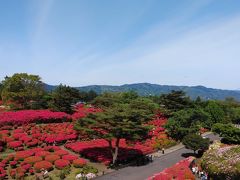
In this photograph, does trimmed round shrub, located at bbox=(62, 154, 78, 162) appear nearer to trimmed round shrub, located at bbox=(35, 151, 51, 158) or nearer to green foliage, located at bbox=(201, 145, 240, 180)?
trimmed round shrub, located at bbox=(35, 151, 51, 158)

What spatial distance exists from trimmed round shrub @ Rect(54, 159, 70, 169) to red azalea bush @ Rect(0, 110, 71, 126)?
18.6 metres

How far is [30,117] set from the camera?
53.2 m

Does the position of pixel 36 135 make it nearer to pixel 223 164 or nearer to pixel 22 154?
pixel 22 154

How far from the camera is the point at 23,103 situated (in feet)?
221

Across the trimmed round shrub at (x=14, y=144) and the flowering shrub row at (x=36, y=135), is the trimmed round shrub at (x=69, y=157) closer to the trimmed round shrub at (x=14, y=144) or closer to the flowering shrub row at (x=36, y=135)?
the flowering shrub row at (x=36, y=135)

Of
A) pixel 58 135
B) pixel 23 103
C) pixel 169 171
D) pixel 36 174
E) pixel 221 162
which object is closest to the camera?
pixel 221 162

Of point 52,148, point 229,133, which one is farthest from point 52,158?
point 229,133

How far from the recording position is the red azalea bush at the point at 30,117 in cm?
5091

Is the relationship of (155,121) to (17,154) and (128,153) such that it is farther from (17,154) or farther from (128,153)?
(17,154)

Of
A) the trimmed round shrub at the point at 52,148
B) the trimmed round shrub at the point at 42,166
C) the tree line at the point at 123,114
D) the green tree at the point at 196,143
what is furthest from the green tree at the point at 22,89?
the green tree at the point at 196,143

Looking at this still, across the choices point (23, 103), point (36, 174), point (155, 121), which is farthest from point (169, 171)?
point (23, 103)

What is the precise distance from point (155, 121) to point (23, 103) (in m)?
29.1

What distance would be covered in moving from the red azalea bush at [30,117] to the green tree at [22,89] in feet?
32.0

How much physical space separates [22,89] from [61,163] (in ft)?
112
